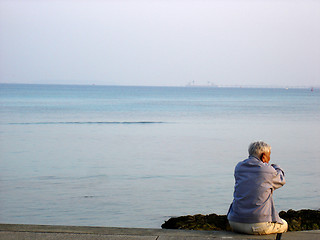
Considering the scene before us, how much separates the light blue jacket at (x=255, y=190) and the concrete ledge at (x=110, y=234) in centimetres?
20

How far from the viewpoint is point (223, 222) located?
646 cm

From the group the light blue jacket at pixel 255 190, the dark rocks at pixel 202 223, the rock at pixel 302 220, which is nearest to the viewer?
the light blue jacket at pixel 255 190

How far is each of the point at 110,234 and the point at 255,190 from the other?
4.98ft

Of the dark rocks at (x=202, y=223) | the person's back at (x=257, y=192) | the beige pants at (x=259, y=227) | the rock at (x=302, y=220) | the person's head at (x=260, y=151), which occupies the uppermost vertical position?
the person's head at (x=260, y=151)

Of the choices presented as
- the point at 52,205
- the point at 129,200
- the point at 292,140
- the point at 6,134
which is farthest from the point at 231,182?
the point at 6,134

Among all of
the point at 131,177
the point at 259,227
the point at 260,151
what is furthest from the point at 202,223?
the point at 131,177

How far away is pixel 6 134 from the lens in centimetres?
2356

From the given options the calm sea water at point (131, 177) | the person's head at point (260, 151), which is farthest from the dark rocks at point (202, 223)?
the person's head at point (260, 151)

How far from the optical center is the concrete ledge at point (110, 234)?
195 inches

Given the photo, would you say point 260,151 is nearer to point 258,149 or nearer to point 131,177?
point 258,149

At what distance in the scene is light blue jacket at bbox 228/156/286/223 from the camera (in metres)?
4.91

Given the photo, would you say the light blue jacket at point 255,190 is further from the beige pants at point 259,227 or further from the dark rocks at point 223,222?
the dark rocks at point 223,222

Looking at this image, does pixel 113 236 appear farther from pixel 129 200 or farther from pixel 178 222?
pixel 129 200

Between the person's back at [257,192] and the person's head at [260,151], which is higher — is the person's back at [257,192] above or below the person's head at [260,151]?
below
